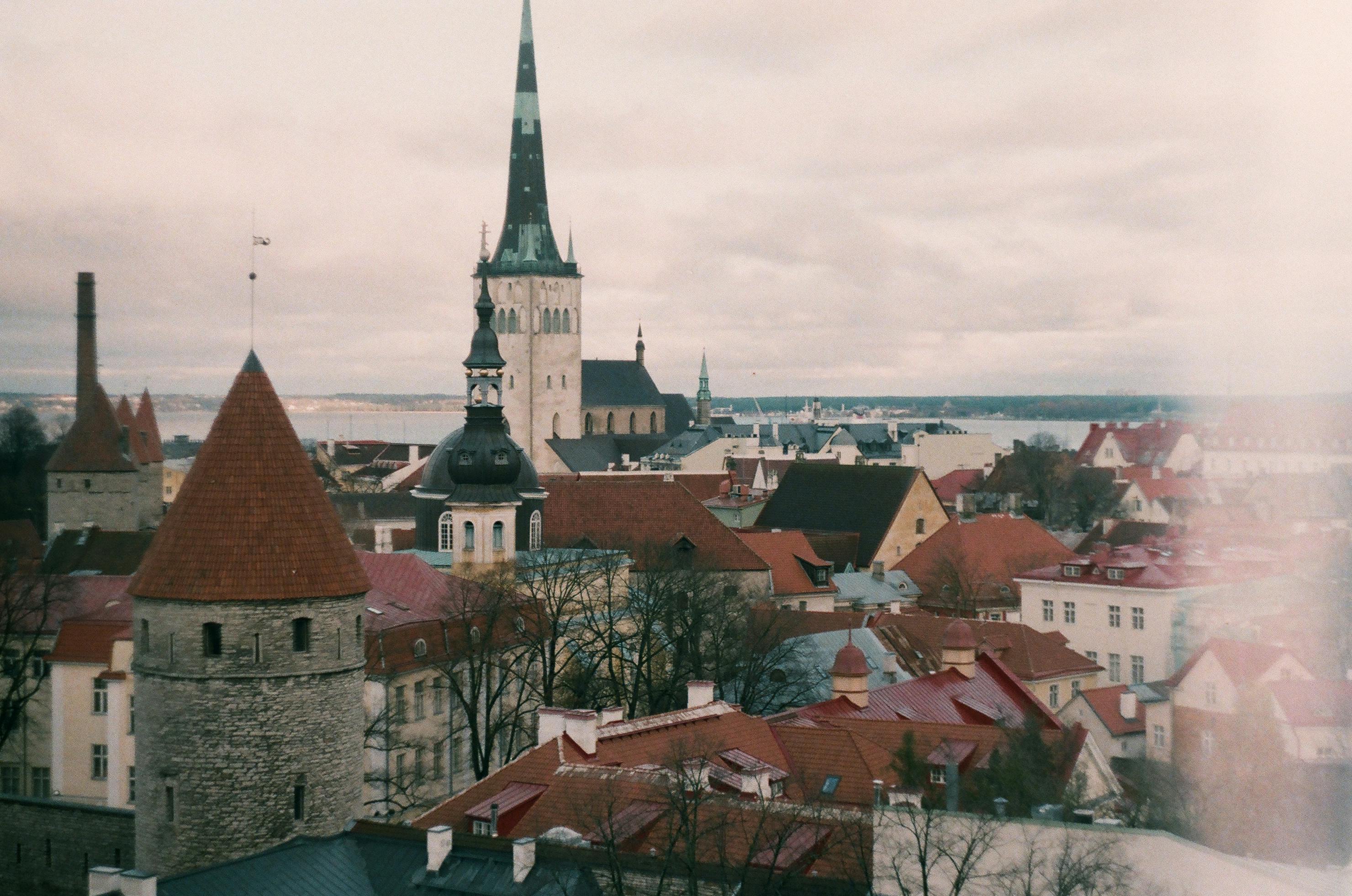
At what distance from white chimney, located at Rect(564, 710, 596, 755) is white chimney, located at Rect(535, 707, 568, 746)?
0.57 feet

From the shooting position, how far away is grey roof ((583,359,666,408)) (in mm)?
103062

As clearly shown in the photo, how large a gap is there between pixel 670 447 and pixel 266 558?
3126 inches

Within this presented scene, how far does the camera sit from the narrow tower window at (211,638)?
724 inches

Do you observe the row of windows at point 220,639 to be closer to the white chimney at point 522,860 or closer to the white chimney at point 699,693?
the white chimney at point 522,860

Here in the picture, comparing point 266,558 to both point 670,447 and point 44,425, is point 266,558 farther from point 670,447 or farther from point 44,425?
point 670,447

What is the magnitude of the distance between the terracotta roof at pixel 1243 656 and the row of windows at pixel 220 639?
9466 mm

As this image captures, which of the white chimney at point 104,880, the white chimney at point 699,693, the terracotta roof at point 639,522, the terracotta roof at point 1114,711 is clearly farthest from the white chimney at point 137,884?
the terracotta roof at point 639,522

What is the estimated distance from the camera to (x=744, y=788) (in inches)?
741

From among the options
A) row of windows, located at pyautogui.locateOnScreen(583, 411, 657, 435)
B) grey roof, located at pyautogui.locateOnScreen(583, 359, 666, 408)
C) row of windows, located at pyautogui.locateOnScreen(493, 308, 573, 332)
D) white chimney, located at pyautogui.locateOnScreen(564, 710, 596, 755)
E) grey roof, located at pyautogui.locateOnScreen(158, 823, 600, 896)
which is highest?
row of windows, located at pyautogui.locateOnScreen(493, 308, 573, 332)

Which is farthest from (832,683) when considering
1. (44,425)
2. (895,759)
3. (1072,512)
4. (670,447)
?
(670,447)

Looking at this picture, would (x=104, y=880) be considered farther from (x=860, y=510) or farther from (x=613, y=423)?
Answer: (x=613, y=423)

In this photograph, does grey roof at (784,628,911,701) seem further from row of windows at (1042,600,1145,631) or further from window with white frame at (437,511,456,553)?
window with white frame at (437,511,456,553)

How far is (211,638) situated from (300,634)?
0.91m

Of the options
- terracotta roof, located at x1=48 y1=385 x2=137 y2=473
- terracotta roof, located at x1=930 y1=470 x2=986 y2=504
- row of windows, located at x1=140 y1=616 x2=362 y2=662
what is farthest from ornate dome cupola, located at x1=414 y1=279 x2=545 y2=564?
terracotta roof, located at x1=930 y1=470 x2=986 y2=504
